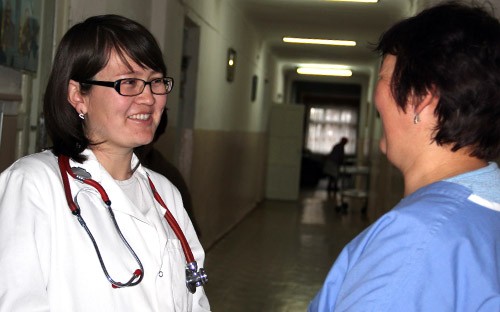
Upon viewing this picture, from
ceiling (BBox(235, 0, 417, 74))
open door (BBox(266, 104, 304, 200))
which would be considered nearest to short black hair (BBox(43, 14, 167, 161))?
ceiling (BBox(235, 0, 417, 74))

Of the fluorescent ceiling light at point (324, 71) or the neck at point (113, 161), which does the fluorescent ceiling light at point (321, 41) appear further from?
the neck at point (113, 161)

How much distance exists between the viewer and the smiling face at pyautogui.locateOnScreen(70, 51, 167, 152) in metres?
1.74

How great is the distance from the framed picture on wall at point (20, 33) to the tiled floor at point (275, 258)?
2.67m

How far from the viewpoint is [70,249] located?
60.1 inches

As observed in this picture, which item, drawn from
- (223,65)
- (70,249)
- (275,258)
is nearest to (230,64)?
(223,65)

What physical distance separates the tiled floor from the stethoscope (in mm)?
3344

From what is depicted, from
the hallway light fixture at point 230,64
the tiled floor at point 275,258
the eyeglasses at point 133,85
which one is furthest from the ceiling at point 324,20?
the eyeglasses at point 133,85

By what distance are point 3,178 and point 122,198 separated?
287 millimetres

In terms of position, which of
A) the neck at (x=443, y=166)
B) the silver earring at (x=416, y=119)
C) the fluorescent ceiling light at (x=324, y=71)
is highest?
the fluorescent ceiling light at (x=324, y=71)

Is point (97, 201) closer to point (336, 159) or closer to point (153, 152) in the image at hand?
point (153, 152)

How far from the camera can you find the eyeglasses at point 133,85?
5.68 ft

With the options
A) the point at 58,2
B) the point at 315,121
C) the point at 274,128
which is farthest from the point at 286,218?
the point at 315,121

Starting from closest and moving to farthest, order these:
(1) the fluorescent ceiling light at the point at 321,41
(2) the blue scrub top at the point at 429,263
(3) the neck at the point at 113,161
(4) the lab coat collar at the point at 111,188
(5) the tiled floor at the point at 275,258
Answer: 1. (2) the blue scrub top at the point at 429,263
2. (4) the lab coat collar at the point at 111,188
3. (3) the neck at the point at 113,161
4. (5) the tiled floor at the point at 275,258
5. (1) the fluorescent ceiling light at the point at 321,41

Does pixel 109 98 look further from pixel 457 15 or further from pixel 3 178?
pixel 457 15
